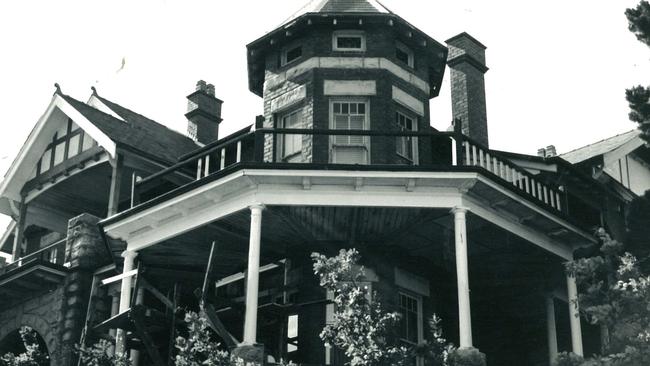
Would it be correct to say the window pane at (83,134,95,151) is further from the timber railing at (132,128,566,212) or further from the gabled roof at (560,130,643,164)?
the gabled roof at (560,130,643,164)

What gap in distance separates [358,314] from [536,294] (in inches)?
369

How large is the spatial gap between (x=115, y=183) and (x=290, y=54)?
17.1 feet

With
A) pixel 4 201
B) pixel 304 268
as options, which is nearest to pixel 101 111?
pixel 4 201

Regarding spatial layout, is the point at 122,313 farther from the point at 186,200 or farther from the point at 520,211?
the point at 520,211

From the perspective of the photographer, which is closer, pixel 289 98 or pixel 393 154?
pixel 393 154

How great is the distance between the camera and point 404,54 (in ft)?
74.2

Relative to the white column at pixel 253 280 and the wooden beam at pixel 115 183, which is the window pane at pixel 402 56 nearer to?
the white column at pixel 253 280

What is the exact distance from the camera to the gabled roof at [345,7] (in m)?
22.2

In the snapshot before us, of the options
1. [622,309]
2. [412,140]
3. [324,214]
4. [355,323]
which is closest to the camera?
[355,323]

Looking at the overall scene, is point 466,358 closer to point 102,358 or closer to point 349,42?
point 102,358

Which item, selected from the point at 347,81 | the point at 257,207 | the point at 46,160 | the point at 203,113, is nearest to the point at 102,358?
the point at 257,207

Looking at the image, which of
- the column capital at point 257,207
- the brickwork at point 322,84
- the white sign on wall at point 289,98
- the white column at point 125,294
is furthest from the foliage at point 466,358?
the white sign on wall at point 289,98

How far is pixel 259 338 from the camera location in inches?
820

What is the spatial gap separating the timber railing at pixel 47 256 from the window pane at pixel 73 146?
2.28 metres
